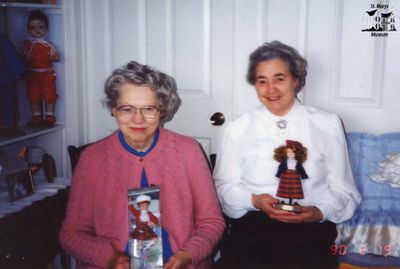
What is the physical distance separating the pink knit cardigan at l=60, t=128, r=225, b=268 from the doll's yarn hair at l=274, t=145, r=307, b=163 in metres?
0.30

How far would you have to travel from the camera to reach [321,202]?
1.83 metres

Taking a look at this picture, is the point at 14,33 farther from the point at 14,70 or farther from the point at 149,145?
the point at 149,145

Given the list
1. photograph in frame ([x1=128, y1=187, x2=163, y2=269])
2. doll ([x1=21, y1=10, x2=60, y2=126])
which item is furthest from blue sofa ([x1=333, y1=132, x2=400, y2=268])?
doll ([x1=21, y1=10, x2=60, y2=126])

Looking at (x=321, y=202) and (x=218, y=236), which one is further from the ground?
(x=321, y=202)

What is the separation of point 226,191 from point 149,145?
1.32 ft

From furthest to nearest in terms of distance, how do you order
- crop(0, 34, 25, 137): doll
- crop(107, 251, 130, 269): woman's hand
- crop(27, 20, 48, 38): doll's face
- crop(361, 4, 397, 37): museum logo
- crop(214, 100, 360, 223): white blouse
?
crop(27, 20, 48, 38): doll's face < crop(0, 34, 25, 137): doll < crop(361, 4, 397, 37): museum logo < crop(214, 100, 360, 223): white blouse < crop(107, 251, 130, 269): woman's hand

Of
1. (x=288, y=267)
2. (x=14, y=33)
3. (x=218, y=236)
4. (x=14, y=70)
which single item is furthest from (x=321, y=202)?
(x=14, y=33)

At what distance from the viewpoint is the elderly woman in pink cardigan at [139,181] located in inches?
67.3

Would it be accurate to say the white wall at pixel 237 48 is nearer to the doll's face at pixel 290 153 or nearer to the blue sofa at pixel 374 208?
the blue sofa at pixel 374 208

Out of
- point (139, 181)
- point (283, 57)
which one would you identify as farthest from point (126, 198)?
point (283, 57)

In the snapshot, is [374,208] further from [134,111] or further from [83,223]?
[83,223]

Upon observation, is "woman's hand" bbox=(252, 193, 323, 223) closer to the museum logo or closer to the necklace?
the necklace

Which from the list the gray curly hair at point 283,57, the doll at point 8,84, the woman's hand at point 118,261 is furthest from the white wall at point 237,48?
the woman's hand at point 118,261

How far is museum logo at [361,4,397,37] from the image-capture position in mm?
2008
